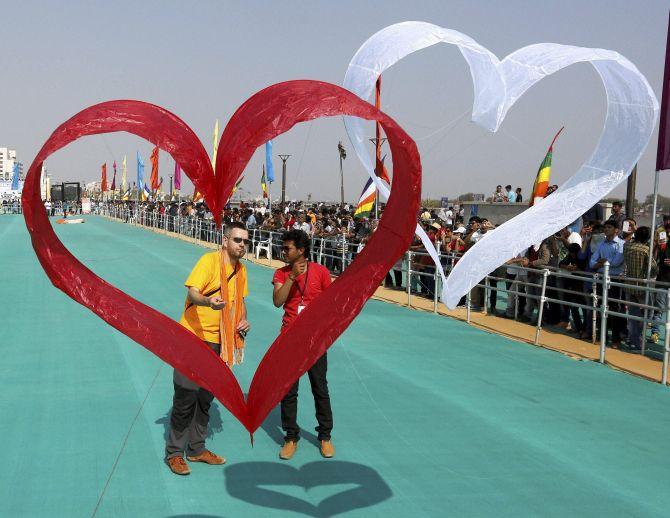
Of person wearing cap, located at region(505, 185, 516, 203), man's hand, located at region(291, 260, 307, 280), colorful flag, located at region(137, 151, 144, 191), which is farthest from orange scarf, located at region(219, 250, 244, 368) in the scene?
colorful flag, located at region(137, 151, 144, 191)

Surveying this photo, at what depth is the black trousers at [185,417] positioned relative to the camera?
5.46 m

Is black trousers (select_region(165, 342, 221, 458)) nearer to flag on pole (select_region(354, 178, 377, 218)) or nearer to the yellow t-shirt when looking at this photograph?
the yellow t-shirt

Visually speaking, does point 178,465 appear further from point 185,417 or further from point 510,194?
point 510,194

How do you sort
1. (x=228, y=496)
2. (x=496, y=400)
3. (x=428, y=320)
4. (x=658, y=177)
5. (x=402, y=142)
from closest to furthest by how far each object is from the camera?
(x=402, y=142) < (x=228, y=496) < (x=496, y=400) < (x=658, y=177) < (x=428, y=320)

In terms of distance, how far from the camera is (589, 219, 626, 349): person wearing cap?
35.0 feet

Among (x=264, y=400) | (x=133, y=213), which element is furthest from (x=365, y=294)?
(x=133, y=213)

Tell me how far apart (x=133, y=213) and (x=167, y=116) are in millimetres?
51267

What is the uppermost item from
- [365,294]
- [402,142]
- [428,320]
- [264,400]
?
[402,142]

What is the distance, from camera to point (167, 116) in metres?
3.79

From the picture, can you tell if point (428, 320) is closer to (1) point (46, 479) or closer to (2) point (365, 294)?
(1) point (46, 479)

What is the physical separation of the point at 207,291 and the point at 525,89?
12.4 ft

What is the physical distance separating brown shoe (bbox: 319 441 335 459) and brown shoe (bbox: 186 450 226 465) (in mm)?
709

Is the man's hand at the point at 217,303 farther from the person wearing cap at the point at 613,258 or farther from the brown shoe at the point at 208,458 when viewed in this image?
Result: the person wearing cap at the point at 613,258

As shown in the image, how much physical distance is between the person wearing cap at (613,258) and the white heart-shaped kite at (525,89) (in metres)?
3.23
